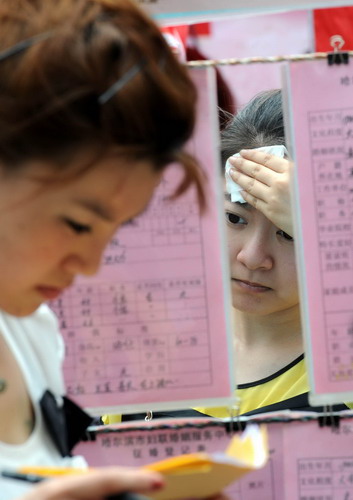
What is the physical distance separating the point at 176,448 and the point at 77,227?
47 centimetres

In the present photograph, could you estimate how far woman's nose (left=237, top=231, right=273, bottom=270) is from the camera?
1536 millimetres

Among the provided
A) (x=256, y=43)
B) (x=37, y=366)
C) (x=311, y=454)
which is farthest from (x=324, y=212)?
(x=256, y=43)

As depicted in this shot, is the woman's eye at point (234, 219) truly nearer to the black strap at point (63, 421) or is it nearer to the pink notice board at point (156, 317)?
the pink notice board at point (156, 317)

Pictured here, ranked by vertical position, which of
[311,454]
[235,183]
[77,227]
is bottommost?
[311,454]

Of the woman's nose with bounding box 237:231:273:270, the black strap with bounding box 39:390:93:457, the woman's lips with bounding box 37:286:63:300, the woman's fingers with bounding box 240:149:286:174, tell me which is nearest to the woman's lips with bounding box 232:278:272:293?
the woman's nose with bounding box 237:231:273:270

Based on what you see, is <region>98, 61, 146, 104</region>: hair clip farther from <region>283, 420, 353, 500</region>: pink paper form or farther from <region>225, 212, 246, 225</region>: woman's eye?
<region>225, 212, 246, 225</region>: woman's eye

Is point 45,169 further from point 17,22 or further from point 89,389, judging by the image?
point 89,389

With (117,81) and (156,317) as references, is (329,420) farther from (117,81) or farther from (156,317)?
(117,81)

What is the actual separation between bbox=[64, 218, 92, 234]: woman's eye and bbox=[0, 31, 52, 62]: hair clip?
Answer: 16 centimetres

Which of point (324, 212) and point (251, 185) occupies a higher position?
point (251, 185)

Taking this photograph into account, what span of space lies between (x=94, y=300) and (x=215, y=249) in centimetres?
18

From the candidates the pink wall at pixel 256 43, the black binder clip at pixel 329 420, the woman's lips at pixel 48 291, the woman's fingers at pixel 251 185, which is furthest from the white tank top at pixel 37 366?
the pink wall at pixel 256 43

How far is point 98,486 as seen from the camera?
702 mm

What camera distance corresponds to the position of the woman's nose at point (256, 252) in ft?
5.04
